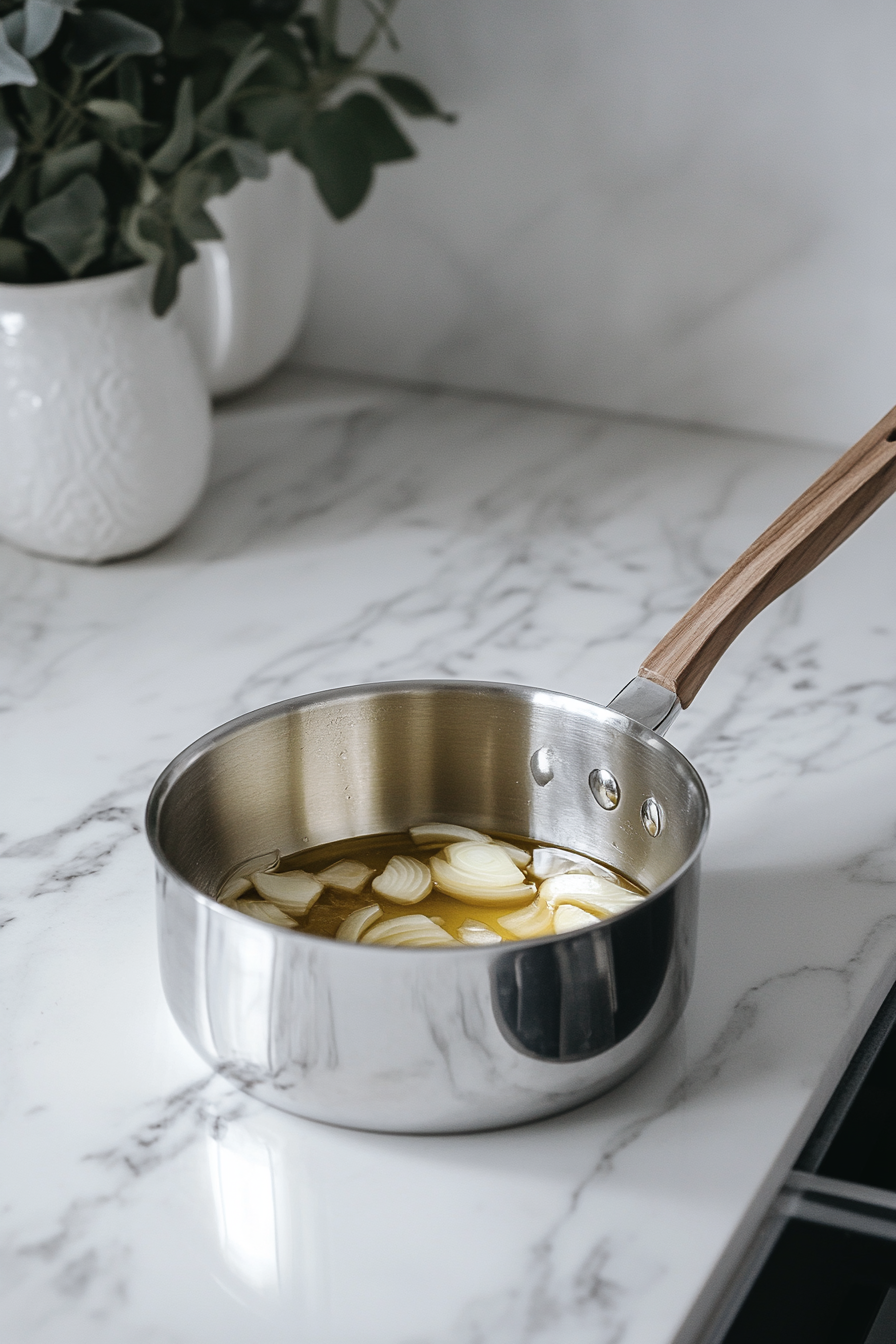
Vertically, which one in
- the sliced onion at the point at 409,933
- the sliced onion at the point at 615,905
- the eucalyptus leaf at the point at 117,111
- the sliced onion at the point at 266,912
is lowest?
the sliced onion at the point at 266,912

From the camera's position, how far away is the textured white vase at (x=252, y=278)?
1.19 metres

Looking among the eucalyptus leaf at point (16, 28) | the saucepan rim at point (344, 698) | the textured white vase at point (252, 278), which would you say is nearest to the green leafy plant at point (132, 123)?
the eucalyptus leaf at point (16, 28)

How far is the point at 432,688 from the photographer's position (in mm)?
678

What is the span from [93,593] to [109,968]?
0.40 m

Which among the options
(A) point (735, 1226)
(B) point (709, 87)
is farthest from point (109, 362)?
(A) point (735, 1226)

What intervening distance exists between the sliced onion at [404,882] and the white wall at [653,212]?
698 millimetres

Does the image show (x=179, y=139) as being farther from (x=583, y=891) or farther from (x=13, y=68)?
(x=583, y=891)

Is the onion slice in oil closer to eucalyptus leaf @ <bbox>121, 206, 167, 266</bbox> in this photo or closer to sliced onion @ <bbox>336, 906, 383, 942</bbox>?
sliced onion @ <bbox>336, 906, 383, 942</bbox>

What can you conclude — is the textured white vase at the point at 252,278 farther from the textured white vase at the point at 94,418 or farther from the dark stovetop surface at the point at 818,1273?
the dark stovetop surface at the point at 818,1273

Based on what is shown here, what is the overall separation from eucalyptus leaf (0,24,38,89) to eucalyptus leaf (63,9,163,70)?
0.18ft

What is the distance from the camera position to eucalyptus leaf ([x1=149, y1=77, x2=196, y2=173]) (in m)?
0.87

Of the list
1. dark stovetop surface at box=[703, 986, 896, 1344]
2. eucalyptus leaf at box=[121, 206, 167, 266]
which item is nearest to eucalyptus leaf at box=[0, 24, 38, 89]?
eucalyptus leaf at box=[121, 206, 167, 266]

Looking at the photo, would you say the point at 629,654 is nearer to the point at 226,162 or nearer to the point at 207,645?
the point at 207,645

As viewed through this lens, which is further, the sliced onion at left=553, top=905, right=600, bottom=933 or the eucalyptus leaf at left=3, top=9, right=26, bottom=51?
the eucalyptus leaf at left=3, top=9, right=26, bottom=51
